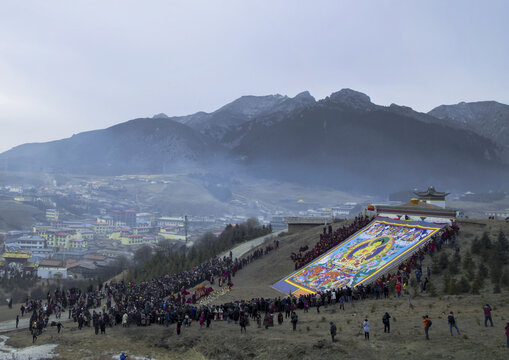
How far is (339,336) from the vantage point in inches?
728

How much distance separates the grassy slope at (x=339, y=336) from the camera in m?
16.3

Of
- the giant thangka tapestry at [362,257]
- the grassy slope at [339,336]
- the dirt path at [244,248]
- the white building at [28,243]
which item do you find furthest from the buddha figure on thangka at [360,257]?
the white building at [28,243]

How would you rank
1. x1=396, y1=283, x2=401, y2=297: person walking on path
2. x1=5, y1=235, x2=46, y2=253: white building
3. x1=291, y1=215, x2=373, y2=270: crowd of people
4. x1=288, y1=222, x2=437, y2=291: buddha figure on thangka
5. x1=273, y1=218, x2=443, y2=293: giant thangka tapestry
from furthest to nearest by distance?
x1=5, y1=235, x2=46, y2=253: white building, x1=291, y1=215, x2=373, y2=270: crowd of people, x1=288, y1=222, x2=437, y2=291: buddha figure on thangka, x1=273, y1=218, x2=443, y2=293: giant thangka tapestry, x1=396, y1=283, x2=401, y2=297: person walking on path

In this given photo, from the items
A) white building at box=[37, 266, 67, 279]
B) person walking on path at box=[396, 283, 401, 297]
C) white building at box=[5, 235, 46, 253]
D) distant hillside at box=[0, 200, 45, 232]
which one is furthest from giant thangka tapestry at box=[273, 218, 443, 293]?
distant hillside at box=[0, 200, 45, 232]

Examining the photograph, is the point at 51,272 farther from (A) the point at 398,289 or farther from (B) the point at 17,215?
(B) the point at 17,215

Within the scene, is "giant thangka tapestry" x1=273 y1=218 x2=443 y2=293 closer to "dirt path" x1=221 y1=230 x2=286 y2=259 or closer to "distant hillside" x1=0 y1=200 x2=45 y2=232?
"dirt path" x1=221 y1=230 x2=286 y2=259

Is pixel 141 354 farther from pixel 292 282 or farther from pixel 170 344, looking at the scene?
pixel 292 282

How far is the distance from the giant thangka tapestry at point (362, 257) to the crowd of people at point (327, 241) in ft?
2.11

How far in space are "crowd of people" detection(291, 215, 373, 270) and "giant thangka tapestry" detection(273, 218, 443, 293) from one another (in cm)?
64

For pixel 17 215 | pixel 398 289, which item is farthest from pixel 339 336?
pixel 17 215

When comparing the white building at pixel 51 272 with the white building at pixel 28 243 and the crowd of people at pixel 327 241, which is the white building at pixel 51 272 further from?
the crowd of people at pixel 327 241

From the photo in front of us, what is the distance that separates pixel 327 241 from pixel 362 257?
5931mm

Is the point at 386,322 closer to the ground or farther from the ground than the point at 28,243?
farther from the ground

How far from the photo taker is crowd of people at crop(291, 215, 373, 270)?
37.3 meters
